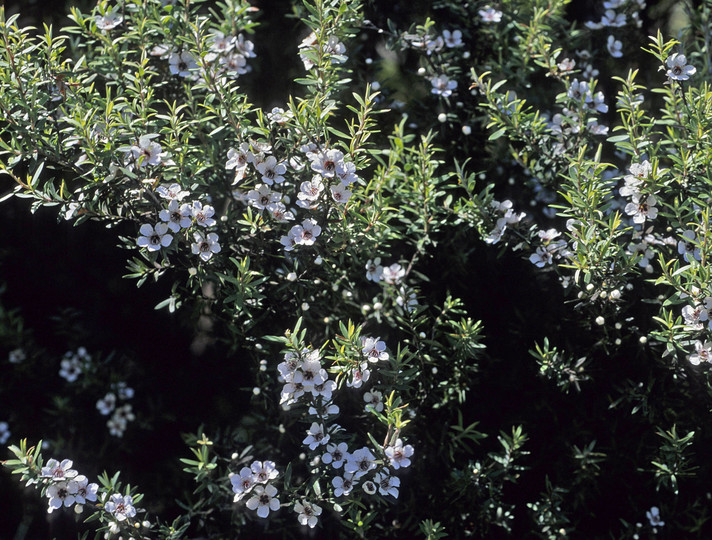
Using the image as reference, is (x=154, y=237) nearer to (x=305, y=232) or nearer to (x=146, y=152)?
(x=146, y=152)

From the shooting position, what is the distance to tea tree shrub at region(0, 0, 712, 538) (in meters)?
2.17

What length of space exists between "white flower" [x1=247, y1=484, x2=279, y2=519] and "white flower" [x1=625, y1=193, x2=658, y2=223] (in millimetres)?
1546

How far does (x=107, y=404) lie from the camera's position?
9.59 feet

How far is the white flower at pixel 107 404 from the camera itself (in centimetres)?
290

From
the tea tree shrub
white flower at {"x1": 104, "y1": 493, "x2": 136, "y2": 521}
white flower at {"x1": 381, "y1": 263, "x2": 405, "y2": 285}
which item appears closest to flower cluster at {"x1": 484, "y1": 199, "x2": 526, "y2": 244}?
the tea tree shrub

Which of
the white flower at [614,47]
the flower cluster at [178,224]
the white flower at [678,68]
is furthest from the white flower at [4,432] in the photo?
the white flower at [614,47]

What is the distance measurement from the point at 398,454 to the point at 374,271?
703 millimetres

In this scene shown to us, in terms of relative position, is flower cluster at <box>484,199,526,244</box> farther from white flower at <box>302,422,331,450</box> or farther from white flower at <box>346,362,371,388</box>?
white flower at <box>302,422,331,450</box>

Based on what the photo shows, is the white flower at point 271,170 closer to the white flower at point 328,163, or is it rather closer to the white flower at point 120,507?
the white flower at point 328,163

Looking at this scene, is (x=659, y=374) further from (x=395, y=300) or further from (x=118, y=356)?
(x=118, y=356)

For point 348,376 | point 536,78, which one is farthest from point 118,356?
point 536,78

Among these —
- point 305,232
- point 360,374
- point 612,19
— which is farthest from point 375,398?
point 612,19

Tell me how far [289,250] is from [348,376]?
0.49m

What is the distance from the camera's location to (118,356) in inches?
120
